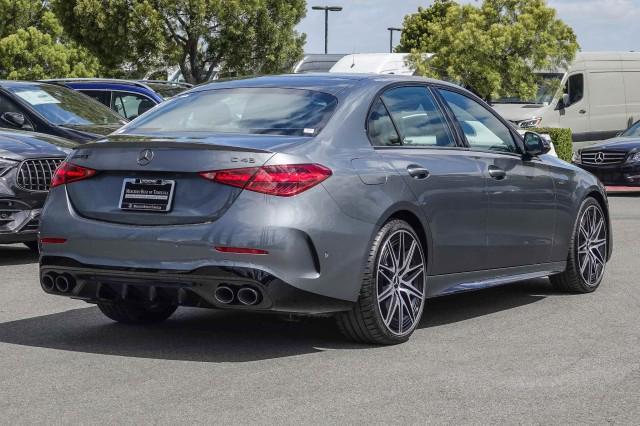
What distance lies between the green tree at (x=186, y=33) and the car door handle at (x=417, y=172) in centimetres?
3458

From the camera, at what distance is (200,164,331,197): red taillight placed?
22.0ft

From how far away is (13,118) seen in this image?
1355cm

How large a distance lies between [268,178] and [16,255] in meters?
6.24

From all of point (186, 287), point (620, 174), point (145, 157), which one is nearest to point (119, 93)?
point (620, 174)

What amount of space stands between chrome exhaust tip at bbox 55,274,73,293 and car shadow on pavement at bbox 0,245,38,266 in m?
4.57

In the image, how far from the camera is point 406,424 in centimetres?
555

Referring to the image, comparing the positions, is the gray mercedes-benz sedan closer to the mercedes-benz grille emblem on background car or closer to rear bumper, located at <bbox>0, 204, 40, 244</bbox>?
the mercedes-benz grille emblem on background car

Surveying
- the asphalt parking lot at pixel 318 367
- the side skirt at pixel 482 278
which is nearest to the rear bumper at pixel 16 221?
the asphalt parking lot at pixel 318 367

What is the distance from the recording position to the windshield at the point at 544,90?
100ft

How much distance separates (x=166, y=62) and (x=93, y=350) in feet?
118

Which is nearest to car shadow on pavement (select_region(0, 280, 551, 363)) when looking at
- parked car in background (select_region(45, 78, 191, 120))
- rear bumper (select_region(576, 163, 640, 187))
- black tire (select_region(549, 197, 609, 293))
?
black tire (select_region(549, 197, 609, 293))

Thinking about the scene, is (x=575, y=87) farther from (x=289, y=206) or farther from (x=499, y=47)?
(x=289, y=206)

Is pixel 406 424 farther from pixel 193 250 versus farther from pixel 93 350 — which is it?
pixel 93 350

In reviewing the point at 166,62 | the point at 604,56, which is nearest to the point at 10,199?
the point at 604,56
